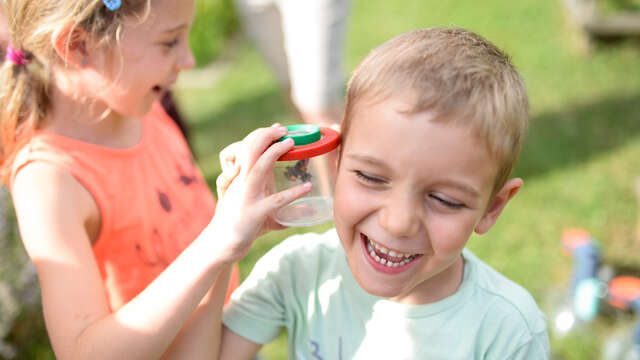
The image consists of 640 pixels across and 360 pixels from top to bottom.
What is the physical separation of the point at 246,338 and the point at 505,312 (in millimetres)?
704

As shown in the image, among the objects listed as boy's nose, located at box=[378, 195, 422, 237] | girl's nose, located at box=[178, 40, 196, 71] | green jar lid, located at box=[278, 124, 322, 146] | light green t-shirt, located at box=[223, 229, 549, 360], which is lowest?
light green t-shirt, located at box=[223, 229, 549, 360]

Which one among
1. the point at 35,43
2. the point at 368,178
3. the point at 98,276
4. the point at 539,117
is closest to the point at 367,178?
the point at 368,178

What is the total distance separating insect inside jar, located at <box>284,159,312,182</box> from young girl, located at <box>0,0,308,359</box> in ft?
0.43

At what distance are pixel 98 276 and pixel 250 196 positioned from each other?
1.71 feet

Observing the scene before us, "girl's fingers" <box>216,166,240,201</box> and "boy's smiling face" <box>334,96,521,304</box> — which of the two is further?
"girl's fingers" <box>216,166,240,201</box>

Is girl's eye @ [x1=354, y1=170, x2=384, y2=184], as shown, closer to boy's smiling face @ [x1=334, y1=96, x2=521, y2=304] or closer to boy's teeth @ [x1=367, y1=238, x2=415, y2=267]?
boy's smiling face @ [x1=334, y1=96, x2=521, y2=304]

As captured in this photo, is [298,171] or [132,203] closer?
[298,171]

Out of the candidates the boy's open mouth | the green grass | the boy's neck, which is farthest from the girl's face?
the green grass

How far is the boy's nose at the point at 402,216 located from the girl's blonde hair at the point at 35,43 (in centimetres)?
99

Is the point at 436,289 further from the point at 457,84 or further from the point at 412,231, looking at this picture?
the point at 457,84

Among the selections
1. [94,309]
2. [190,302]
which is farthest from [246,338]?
[94,309]

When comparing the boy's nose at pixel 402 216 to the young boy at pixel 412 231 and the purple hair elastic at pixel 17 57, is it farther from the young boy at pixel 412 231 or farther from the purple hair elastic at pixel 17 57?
the purple hair elastic at pixel 17 57

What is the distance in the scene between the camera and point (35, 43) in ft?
5.75

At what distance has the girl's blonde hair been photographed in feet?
5.55
